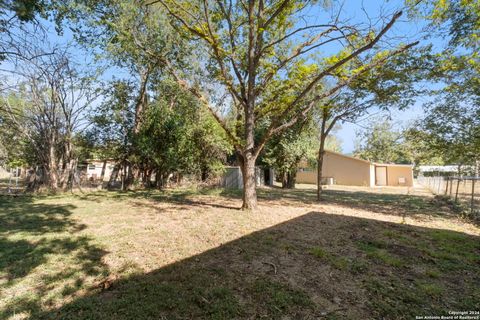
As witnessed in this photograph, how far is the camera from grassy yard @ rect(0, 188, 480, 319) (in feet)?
8.09

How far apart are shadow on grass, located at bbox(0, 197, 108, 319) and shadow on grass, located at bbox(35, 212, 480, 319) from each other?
379 millimetres

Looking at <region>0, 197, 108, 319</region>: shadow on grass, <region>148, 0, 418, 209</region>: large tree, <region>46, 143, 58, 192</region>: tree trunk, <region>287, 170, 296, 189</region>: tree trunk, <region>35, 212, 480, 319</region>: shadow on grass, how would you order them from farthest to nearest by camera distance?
<region>287, 170, 296, 189</region>: tree trunk
<region>46, 143, 58, 192</region>: tree trunk
<region>148, 0, 418, 209</region>: large tree
<region>0, 197, 108, 319</region>: shadow on grass
<region>35, 212, 480, 319</region>: shadow on grass

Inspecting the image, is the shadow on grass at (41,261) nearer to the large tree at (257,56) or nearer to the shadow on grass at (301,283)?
the shadow on grass at (301,283)

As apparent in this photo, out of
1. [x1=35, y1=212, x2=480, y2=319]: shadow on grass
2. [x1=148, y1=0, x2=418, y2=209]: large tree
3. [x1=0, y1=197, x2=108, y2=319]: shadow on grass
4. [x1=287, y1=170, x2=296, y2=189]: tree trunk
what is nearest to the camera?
[x1=35, y1=212, x2=480, y2=319]: shadow on grass

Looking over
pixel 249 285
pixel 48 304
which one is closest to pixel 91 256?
pixel 48 304

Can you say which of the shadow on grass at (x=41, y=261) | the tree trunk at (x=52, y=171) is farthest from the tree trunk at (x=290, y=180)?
the shadow on grass at (x=41, y=261)

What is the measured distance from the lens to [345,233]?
507 cm

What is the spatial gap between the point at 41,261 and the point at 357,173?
81.6ft

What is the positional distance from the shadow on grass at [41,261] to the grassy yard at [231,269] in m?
0.01

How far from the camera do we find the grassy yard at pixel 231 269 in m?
2.47

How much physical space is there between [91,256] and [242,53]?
6453 mm

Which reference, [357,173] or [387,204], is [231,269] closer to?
[387,204]

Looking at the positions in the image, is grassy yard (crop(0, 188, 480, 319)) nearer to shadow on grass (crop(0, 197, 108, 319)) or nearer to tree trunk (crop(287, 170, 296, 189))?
shadow on grass (crop(0, 197, 108, 319))

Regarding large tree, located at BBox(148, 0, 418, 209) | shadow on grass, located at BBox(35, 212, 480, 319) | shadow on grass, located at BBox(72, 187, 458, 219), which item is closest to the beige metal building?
shadow on grass, located at BBox(72, 187, 458, 219)
